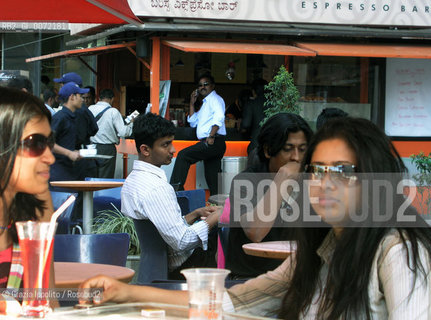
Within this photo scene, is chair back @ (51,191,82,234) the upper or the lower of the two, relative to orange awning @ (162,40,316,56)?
lower

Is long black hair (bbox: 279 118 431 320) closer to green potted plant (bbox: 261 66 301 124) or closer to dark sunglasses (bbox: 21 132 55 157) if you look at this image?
dark sunglasses (bbox: 21 132 55 157)

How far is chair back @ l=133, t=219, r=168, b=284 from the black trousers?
20.4ft

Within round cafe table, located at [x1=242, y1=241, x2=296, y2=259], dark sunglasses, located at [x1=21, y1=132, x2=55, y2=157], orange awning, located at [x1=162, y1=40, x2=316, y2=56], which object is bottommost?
round cafe table, located at [x1=242, y1=241, x2=296, y2=259]

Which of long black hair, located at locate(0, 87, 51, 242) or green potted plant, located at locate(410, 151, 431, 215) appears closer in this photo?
long black hair, located at locate(0, 87, 51, 242)

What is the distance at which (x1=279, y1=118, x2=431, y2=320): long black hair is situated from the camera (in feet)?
7.51

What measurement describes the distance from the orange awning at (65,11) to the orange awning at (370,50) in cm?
683

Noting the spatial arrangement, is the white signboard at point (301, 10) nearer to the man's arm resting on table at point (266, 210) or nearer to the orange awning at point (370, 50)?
the orange awning at point (370, 50)

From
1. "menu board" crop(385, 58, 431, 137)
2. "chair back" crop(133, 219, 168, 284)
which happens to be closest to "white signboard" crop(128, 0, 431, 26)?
"menu board" crop(385, 58, 431, 137)

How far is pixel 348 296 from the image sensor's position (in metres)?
2.30

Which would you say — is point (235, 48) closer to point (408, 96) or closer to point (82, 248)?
point (408, 96)

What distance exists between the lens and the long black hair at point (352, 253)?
7.51 feet

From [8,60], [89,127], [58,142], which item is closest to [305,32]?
[89,127]

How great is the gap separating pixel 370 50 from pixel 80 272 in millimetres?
9315

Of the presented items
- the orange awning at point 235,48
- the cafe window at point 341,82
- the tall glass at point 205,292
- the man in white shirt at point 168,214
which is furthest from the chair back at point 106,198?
the cafe window at point 341,82
